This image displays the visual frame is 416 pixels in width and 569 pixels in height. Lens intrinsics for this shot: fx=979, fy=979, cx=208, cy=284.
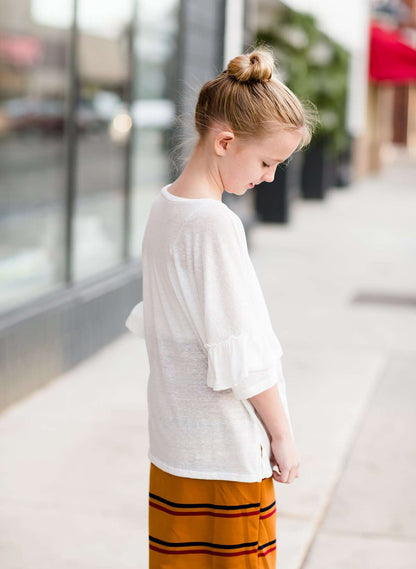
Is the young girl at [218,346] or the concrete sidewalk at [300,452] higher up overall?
the young girl at [218,346]

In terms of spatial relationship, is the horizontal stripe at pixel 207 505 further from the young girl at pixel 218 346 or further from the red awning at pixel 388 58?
the red awning at pixel 388 58

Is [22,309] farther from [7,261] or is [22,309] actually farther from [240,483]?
[240,483]

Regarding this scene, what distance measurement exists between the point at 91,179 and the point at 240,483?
513cm

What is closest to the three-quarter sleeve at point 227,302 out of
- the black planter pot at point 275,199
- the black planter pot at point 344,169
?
the black planter pot at point 275,199

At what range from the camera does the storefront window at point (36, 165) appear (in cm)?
624

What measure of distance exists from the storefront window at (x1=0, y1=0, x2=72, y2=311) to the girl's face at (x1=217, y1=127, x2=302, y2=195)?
11.5ft

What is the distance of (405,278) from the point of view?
10.6 metres

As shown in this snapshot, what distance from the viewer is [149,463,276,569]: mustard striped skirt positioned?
2.21m

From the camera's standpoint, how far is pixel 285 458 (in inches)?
88.0

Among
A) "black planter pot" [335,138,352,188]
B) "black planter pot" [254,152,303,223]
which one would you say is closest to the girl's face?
"black planter pot" [254,152,303,223]

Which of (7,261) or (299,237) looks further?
(299,237)

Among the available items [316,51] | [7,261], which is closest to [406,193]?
[316,51]

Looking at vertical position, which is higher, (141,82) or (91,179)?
(141,82)

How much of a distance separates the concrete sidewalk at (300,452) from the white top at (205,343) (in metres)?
1.42
